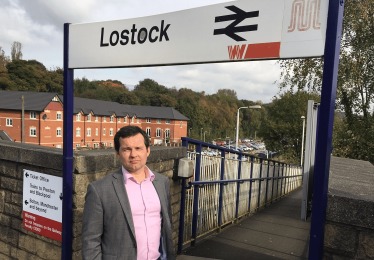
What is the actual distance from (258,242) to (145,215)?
4194 millimetres

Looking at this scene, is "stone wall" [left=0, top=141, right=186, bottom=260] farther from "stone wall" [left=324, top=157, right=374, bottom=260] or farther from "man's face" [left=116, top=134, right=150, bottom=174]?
"stone wall" [left=324, top=157, right=374, bottom=260]

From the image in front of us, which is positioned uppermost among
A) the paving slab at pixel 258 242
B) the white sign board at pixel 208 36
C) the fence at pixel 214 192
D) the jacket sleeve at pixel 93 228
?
the white sign board at pixel 208 36

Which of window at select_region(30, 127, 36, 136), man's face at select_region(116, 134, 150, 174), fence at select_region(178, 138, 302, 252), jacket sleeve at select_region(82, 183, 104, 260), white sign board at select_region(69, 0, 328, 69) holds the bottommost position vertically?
window at select_region(30, 127, 36, 136)

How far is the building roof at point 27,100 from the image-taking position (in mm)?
49156

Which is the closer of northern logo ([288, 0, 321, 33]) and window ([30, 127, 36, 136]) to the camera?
northern logo ([288, 0, 321, 33])

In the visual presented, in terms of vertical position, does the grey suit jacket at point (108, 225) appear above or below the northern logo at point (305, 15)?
below

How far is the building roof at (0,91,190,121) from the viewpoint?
49844mm

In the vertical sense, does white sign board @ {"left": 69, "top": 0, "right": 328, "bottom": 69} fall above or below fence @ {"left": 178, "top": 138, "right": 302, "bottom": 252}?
above

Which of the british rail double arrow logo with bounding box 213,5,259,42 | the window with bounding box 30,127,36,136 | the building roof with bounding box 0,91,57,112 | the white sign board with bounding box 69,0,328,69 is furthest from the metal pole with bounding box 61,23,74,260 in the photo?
the window with bounding box 30,127,36,136

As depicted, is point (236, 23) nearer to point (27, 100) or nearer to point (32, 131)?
point (32, 131)

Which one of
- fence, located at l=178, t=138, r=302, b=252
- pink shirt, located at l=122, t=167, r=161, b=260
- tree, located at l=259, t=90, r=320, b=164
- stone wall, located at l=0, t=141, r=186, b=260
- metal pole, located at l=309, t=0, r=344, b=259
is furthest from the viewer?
tree, located at l=259, t=90, r=320, b=164

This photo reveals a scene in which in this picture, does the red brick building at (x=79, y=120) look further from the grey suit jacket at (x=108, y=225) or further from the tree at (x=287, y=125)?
the grey suit jacket at (x=108, y=225)

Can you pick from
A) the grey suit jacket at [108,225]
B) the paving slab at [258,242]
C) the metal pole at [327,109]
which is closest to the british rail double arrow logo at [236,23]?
the metal pole at [327,109]

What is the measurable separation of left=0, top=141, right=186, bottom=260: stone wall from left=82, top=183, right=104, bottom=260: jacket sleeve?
3.74ft
